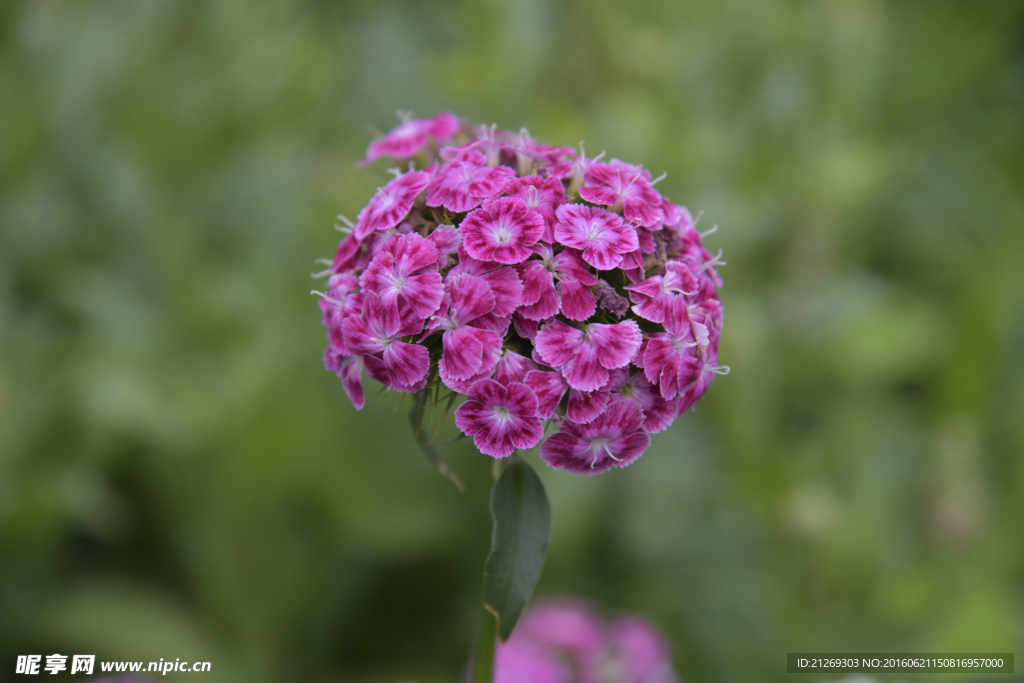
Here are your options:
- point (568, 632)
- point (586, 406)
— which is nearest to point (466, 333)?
point (586, 406)

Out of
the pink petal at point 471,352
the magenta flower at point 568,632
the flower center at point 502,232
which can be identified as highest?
the flower center at point 502,232

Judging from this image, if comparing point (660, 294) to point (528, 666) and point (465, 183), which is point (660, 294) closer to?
point (465, 183)

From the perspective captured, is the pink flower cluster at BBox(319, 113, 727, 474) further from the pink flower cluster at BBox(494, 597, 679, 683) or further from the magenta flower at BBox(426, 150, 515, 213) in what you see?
the pink flower cluster at BBox(494, 597, 679, 683)

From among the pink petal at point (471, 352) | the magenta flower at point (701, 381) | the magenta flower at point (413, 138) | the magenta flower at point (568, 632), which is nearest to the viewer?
the pink petal at point (471, 352)

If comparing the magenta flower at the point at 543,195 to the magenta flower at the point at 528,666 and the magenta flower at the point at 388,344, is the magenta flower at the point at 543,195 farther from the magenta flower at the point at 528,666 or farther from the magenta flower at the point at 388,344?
the magenta flower at the point at 528,666

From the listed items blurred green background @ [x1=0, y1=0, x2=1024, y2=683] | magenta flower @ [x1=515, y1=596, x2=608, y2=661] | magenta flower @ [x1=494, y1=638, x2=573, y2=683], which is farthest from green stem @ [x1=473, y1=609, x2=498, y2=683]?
blurred green background @ [x1=0, y1=0, x2=1024, y2=683]

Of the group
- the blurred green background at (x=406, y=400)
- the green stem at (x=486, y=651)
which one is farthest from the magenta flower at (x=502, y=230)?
the blurred green background at (x=406, y=400)

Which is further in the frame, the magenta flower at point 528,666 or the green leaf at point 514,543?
the magenta flower at point 528,666
